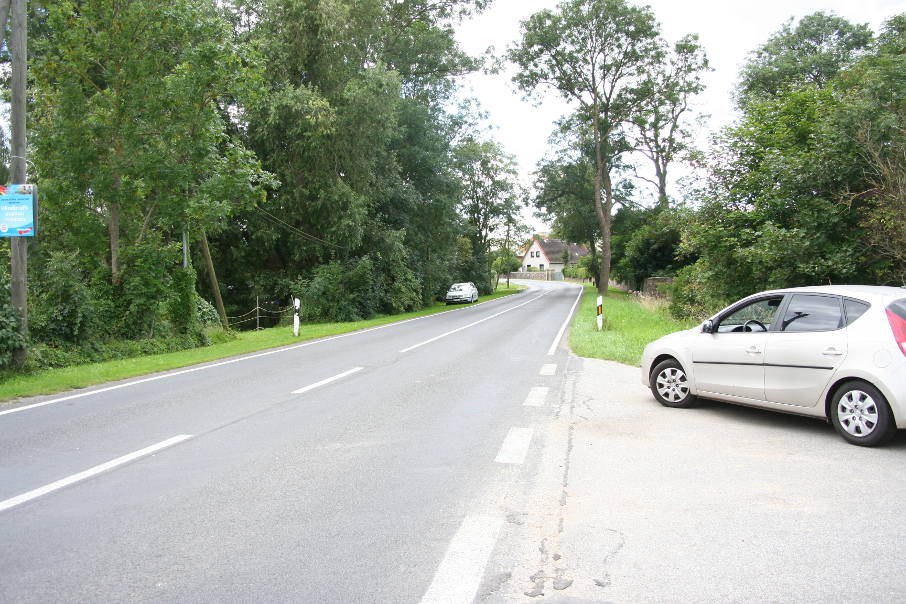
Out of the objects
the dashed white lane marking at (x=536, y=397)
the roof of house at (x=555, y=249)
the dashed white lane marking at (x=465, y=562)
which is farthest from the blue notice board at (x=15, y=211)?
the roof of house at (x=555, y=249)

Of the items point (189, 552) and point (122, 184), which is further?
point (122, 184)

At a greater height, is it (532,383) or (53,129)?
(53,129)

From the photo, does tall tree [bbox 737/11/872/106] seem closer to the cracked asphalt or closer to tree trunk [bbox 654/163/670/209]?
tree trunk [bbox 654/163/670/209]

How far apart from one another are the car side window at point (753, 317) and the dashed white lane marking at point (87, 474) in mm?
6411

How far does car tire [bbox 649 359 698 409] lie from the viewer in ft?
26.0

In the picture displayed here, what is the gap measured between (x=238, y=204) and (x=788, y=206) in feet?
48.2

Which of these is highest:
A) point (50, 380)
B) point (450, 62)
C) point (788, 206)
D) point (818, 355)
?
point (450, 62)

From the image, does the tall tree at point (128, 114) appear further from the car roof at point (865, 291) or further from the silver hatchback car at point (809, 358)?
the car roof at point (865, 291)

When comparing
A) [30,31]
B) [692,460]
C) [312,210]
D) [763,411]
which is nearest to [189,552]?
[692,460]

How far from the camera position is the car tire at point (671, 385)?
793 cm

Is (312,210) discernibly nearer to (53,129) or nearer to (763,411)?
(53,129)

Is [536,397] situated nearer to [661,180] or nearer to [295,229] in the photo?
[295,229]

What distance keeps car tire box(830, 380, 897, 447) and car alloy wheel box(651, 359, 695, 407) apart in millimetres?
1876

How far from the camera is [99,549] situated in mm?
3721
